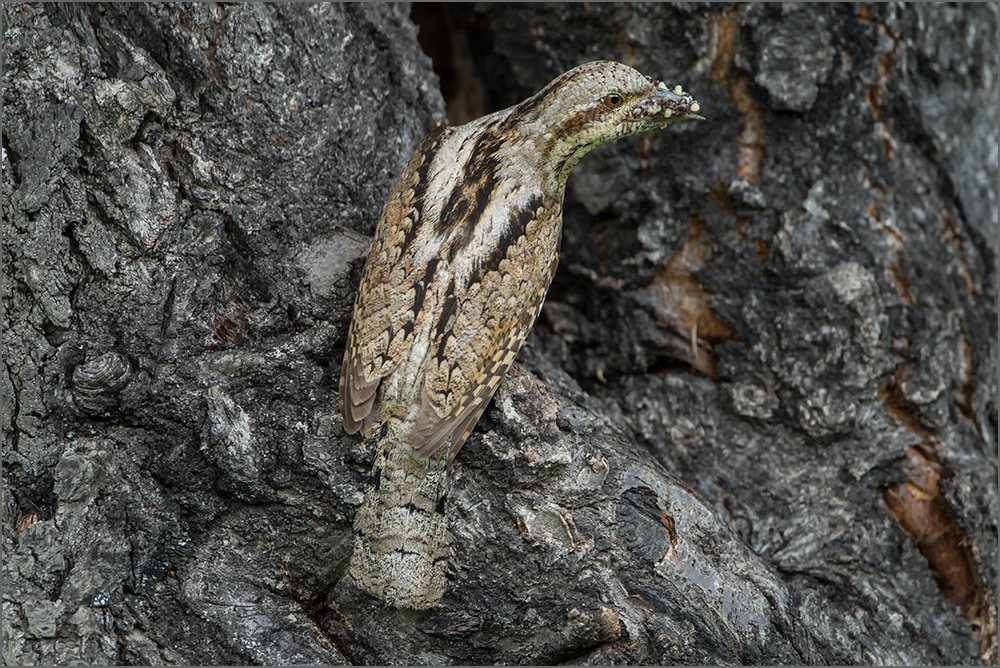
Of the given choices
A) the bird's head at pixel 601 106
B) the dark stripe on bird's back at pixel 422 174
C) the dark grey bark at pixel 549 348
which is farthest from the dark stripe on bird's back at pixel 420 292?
the bird's head at pixel 601 106

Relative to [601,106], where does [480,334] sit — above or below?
below

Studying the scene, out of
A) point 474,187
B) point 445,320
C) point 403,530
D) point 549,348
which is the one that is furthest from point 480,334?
point 549,348

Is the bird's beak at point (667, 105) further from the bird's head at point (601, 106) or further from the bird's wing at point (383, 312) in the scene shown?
the bird's wing at point (383, 312)

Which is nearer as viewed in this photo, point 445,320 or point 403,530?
point 403,530

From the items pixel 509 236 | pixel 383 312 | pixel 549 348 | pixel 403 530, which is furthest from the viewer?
pixel 549 348

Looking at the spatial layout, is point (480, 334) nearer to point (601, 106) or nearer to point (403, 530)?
point (403, 530)

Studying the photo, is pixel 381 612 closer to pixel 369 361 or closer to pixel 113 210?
pixel 369 361

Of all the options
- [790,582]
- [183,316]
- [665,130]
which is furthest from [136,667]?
[665,130]

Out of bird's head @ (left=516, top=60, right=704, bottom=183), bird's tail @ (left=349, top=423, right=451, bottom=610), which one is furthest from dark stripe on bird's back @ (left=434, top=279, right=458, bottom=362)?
bird's head @ (left=516, top=60, right=704, bottom=183)

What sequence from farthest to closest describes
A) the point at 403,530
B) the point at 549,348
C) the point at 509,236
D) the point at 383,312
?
the point at 549,348 < the point at 509,236 < the point at 383,312 < the point at 403,530
